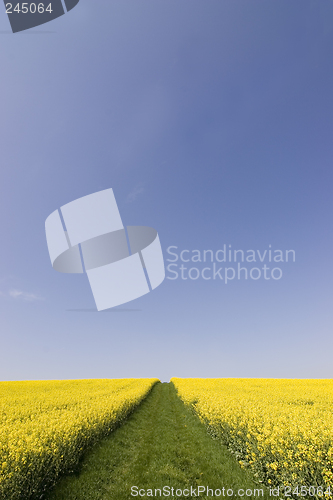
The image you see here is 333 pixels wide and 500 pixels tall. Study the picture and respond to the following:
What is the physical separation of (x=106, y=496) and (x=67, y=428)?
121 inches

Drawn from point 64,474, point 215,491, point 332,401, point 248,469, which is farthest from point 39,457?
point 332,401

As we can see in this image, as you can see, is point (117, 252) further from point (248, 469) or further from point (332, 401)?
Result: point (332, 401)

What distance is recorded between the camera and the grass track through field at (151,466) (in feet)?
23.3

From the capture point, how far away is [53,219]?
674 inches

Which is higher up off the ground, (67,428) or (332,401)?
(67,428)

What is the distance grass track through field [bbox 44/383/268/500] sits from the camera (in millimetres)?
7105

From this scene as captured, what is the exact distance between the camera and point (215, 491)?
22.4 feet

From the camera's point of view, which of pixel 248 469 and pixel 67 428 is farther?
pixel 67 428

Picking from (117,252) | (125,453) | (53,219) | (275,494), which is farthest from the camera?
(117,252)

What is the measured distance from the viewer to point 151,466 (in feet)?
28.5

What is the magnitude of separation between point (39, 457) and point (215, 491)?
5.44m

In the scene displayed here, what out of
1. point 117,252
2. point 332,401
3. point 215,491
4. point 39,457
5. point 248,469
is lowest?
point 332,401

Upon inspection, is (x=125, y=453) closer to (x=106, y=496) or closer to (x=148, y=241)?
(x=106, y=496)

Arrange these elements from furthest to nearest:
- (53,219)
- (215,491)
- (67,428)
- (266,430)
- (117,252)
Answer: (117,252), (53,219), (67,428), (266,430), (215,491)
